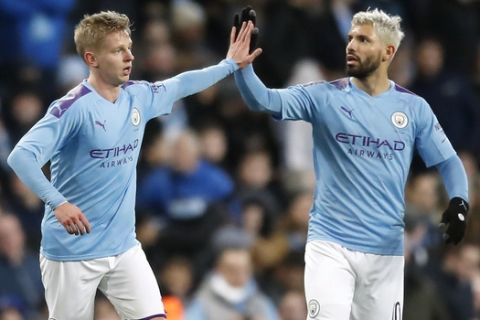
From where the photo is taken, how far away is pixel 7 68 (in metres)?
15.4

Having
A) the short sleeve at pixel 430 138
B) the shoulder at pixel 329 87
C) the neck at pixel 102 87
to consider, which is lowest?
the short sleeve at pixel 430 138

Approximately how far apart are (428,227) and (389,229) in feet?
15.6

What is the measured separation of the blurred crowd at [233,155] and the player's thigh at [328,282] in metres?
3.17

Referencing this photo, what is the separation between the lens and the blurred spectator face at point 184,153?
14430 millimetres

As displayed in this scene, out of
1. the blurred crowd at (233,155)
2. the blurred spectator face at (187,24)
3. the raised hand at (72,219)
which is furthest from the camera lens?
the blurred spectator face at (187,24)

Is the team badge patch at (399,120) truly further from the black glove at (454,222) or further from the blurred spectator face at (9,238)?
the blurred spectator face at (9,238)

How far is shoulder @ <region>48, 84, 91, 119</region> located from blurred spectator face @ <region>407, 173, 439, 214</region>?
6.16 m

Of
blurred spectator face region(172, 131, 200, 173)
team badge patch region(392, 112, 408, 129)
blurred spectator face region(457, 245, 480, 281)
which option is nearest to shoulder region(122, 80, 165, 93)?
team badge patch region(392, 112, 408, 129)

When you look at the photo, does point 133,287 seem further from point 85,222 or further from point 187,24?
point 187,24

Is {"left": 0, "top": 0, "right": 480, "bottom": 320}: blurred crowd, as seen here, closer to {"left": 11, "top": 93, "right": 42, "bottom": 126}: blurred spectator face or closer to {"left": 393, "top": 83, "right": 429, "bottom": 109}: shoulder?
{"left": 11, "top": 93, "right": 42, "bottom": 126}: blurred spectator face

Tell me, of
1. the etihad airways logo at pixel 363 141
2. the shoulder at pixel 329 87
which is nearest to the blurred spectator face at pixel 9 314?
the shoulder at pixel 329 87

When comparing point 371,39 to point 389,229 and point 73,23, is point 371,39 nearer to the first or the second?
point 389,229

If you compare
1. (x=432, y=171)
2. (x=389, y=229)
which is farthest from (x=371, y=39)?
(x=432, y=171)

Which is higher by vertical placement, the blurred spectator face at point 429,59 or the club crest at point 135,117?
the club crest at point 135,117
